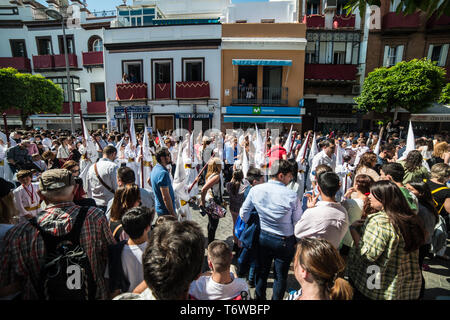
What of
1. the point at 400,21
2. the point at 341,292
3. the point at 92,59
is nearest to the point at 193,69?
the point at 92,59

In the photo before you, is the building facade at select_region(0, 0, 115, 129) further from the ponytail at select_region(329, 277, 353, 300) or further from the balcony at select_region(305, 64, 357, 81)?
the ponytail at select_region(329, 277, 353, 300)

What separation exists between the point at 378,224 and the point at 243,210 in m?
1.40

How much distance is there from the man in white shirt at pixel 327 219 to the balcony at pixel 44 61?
26.1 meters

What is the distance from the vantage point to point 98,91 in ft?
70.4

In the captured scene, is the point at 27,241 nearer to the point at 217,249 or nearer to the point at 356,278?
the point at 217,249

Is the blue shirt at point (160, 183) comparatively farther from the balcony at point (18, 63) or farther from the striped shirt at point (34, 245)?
the balcony at point (18, 63)

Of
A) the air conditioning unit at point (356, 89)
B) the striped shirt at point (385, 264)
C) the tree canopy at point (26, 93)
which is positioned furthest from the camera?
the air conditioning unit at point (356, 89)

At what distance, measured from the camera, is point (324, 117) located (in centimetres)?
1941

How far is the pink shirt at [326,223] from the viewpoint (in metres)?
2.28

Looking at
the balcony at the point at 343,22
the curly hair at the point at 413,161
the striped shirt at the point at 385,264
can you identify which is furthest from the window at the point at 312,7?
the striped shirt at the point at 385,264

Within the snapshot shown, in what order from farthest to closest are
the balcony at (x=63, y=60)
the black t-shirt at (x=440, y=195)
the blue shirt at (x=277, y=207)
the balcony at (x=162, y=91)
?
the balcony at (x=63, y=60), the balcony at (x=162, y=91), the black t-shirt at (x=440, y=195), the blue shirt at (x=277, y=207)

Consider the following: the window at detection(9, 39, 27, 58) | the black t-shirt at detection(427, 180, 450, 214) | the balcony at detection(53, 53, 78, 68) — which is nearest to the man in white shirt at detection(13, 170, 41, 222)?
the black t-shirt at detection(427, 180, 450, 214)

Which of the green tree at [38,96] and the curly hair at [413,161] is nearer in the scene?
the curly hair at [413,161]
